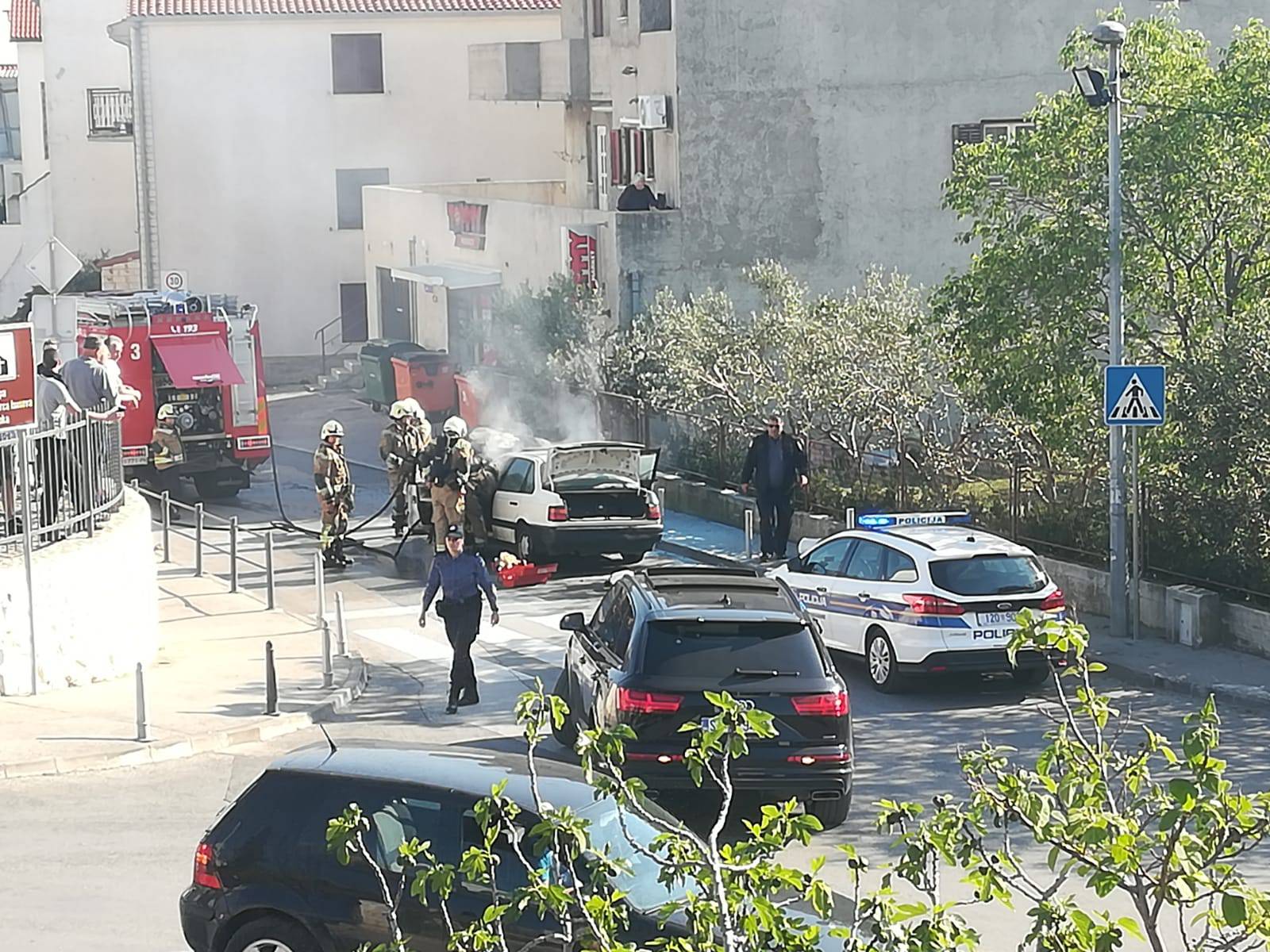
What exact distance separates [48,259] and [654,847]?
1995 cm

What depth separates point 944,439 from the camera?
25609mm

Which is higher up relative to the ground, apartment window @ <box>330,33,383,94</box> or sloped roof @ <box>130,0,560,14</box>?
sloped roof @ <box>130,0,560,14</box>

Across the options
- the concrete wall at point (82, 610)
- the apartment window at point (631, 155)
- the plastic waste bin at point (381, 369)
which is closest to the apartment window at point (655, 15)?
the apartment window at point (631, 155)

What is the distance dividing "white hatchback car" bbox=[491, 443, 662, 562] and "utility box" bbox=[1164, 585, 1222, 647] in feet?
23.3

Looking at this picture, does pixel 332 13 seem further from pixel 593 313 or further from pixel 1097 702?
pixel 1097 702

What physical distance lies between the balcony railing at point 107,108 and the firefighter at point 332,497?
121 feet

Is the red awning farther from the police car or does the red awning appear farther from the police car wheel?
the police car wheel

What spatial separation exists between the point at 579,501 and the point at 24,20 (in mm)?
50223

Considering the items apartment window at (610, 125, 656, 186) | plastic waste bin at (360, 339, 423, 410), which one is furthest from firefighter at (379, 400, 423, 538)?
plastic waste bin at (360, 339, 423, 410)

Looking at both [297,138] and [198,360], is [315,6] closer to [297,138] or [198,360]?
[297,138]

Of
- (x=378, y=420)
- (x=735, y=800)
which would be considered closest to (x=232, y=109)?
(x=378, y=420)

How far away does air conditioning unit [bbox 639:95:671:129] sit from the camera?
36531mm

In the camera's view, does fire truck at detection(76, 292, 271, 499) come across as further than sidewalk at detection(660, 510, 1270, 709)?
Yes

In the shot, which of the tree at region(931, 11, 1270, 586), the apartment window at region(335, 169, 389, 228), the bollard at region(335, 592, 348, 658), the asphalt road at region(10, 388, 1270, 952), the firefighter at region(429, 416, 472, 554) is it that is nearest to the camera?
the asphalt road at region(10, 388, 1270, 952)
